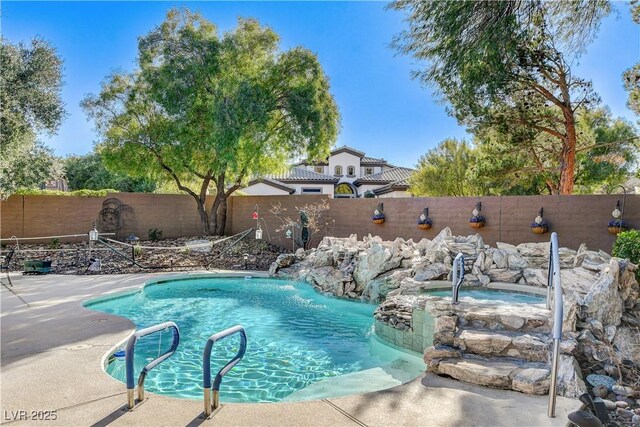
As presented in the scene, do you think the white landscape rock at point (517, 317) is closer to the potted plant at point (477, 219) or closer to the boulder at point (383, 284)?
the boulder at point (383, 284)

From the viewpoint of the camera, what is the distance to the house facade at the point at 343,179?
27.5m

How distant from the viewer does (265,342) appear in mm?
5910

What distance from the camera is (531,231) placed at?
976cm

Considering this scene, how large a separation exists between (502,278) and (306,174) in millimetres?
22226

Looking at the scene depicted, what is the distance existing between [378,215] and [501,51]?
6156mm

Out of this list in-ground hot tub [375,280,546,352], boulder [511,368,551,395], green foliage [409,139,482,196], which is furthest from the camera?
green foliage [409,139,482,196]

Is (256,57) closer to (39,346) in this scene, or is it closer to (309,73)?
(309,73)

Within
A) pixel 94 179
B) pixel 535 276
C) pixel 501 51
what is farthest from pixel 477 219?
pixel 94 179

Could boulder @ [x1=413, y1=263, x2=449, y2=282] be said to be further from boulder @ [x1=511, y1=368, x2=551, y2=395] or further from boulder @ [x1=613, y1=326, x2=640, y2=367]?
boulder @ [x1=511, y1=368, x2=551, y2=395]

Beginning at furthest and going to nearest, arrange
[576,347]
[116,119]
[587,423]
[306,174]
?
[306,174] → [116,119] → [576,347] → [587,423]

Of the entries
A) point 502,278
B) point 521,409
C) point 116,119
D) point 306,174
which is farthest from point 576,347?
point 306,174

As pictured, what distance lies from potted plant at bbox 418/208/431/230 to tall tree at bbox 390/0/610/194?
3000 millimetres

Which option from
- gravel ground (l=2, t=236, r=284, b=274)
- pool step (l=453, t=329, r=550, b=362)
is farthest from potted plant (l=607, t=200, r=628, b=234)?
gravel ground (l=2, t=236, r=284, b=274)

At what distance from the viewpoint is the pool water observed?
6.62 m
